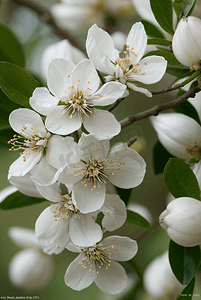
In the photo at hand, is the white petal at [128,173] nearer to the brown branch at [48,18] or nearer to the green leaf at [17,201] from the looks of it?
the green leaf at [17,201]

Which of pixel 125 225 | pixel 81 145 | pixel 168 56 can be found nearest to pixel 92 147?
pixel 81 145

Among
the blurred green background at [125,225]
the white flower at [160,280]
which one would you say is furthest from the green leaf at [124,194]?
the white flower at [160,280]

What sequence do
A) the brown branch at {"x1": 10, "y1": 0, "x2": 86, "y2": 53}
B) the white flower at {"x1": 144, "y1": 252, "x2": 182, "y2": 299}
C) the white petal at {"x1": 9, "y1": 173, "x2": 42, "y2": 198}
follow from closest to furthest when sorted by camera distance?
the white petal at {"x1": 9, "y1": 173, "x2": 42, "y2": 198} → the white flower at {"x1": 144, "y1": 252, "x2": 182, "y2": 299} → the brown branch at {"x1": 10, "y1": 0, "x2": 86, "y2": 53}

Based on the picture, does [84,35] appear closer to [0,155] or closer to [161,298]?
[0,155]

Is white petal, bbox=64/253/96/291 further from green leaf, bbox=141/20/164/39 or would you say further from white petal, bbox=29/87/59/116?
green leaf, bbox=141/20/164/39

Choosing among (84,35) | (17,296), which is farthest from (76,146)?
(84,35)

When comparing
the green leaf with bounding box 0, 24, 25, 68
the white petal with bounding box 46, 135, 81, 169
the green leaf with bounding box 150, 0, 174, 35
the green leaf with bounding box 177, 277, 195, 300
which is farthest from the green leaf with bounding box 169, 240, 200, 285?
the green leaf with bounding box 0, 24, 25, 68
